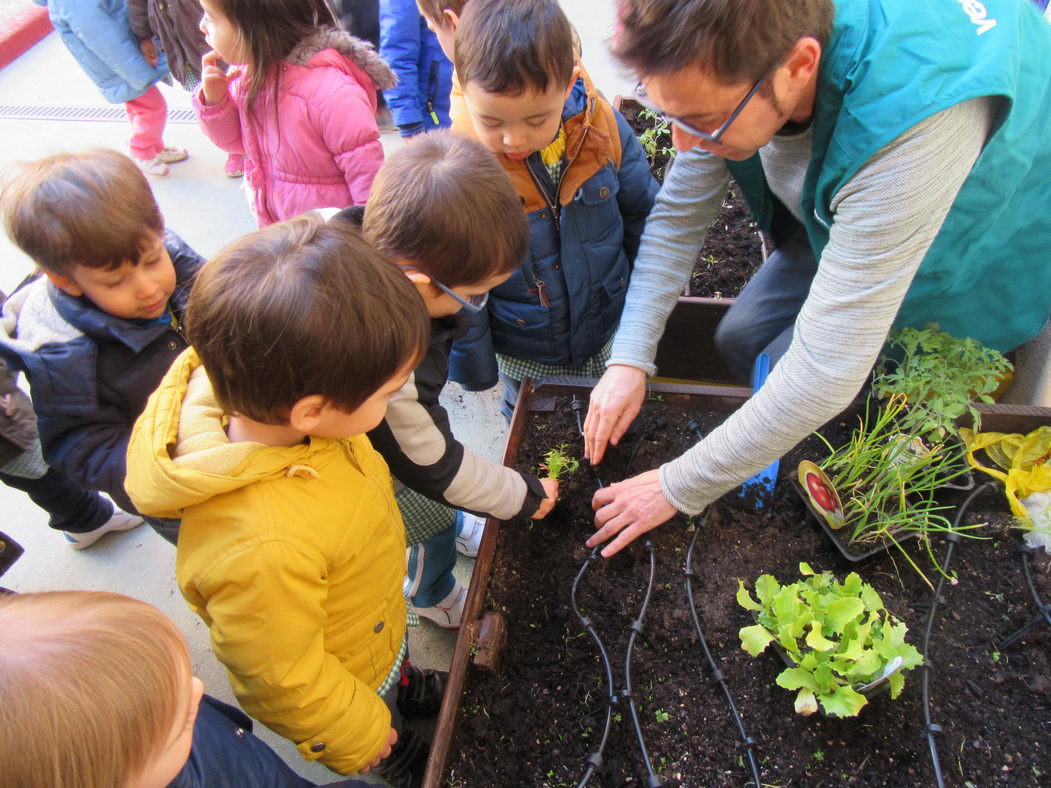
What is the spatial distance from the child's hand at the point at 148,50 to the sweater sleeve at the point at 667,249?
3216 millimetres

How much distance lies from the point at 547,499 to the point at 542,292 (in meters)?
0.65

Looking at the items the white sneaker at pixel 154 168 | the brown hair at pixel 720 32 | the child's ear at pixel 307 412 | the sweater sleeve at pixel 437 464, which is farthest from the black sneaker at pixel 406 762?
the white sneaker at pixel 154 168

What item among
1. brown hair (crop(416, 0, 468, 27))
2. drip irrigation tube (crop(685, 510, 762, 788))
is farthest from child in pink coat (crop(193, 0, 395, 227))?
drip irrigation tube (crop(685, 510, 762, 788))

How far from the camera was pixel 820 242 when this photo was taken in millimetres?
1536

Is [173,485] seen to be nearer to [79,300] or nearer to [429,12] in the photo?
[79,300]

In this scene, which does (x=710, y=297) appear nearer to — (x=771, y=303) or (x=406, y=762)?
(x=771, y=303)

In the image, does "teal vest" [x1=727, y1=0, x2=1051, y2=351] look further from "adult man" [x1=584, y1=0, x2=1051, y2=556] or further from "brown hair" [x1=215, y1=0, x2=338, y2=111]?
"brown hair" [x1=215, y1=0, x2=338, y2=111]

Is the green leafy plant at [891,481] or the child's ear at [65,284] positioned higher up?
the child's ear at [65,284]

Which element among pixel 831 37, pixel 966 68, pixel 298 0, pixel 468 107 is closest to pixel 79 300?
pixel 468 107

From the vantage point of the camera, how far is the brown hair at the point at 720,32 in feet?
3.38

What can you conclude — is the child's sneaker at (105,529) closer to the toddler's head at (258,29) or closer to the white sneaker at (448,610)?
the white sneaker at (448,610)

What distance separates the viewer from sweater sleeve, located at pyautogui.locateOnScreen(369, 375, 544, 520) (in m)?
1.33

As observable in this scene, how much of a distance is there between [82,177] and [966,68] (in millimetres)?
1770

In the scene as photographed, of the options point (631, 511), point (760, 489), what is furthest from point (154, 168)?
point (760, 489)
